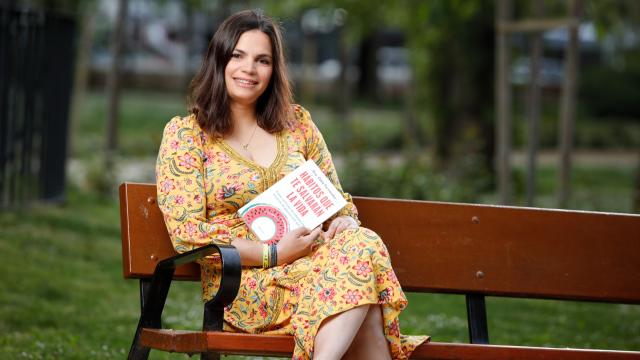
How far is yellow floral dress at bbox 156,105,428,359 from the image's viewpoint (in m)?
4.16

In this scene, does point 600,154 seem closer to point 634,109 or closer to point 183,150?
point 634,109

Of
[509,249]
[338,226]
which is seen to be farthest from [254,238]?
[509,249]

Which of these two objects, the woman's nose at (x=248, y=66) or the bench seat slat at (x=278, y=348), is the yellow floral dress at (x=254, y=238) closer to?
the bench seat slat at (x=278, y=348)

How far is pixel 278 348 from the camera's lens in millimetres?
4141

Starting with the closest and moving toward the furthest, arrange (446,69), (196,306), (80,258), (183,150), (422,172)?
1. (183,150)
2. (196,306)
3. (80,258)
4. (422,172)
5. (446,69)

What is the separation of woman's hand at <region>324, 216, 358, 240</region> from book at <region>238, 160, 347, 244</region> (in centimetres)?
5

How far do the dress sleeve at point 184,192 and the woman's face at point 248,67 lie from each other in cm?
28

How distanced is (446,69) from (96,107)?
10.3 meters

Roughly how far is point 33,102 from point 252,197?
7.28 meters

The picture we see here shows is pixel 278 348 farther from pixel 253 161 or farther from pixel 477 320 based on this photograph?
pixel 477 320

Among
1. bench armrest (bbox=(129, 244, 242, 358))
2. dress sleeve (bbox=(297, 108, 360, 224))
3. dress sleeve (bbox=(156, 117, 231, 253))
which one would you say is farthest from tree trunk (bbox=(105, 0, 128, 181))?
bench armrest (bbox=(129, 244, 242, 358))

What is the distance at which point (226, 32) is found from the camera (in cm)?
472

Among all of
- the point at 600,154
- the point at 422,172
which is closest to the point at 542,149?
the point at 600,154

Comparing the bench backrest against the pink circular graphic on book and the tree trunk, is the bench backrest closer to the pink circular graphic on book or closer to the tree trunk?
the pink circular graphic on book
